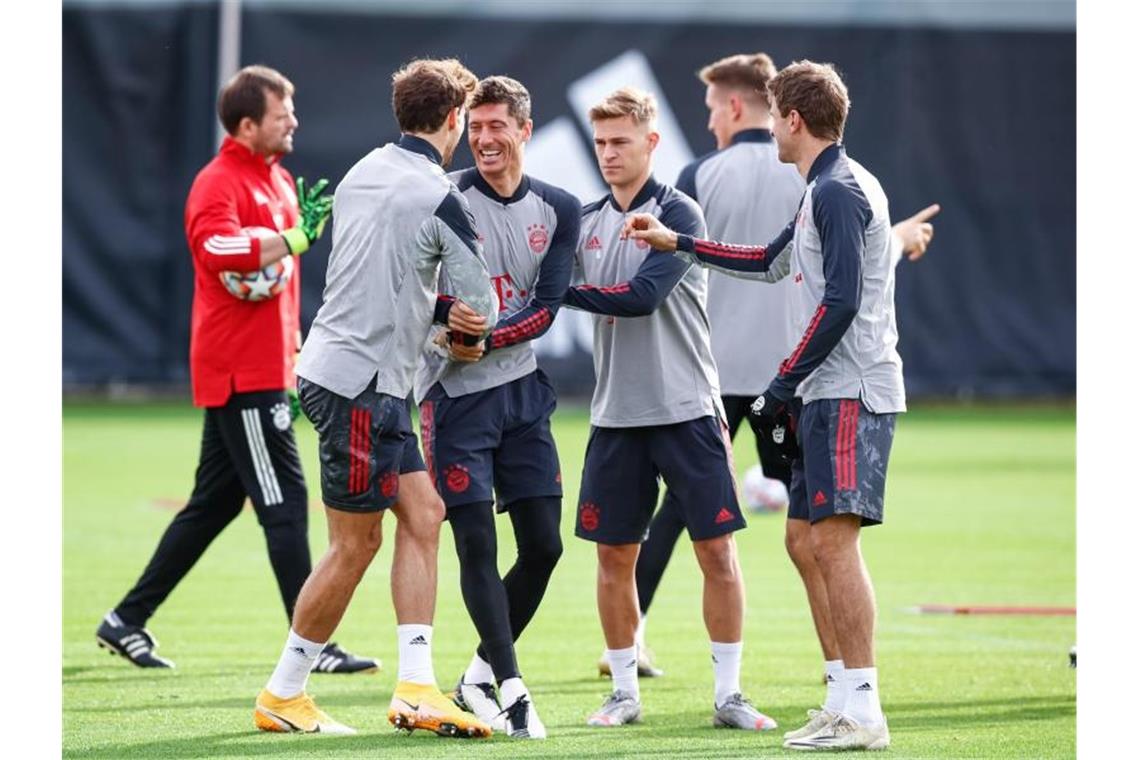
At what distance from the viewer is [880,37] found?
Result: 851 inches

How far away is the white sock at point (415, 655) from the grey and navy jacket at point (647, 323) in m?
0.99

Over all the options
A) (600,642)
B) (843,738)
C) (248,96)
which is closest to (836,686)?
(843,738)

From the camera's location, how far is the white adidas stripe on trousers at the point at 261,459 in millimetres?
7059

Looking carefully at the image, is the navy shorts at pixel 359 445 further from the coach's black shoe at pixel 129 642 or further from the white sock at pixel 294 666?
the coach's black shoe at pixel 129 642

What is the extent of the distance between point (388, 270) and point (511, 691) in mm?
1307

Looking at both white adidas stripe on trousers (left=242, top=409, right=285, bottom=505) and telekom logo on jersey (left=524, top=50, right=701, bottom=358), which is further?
telekom logo on jersey (left=524, top=50, right=701, bottom=358)

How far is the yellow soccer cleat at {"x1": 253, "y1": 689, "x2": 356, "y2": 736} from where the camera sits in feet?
18.5

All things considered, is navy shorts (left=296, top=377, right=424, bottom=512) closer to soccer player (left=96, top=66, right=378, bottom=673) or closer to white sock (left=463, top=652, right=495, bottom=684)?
white sock (left=463, top=652, right=495, bottom=684)

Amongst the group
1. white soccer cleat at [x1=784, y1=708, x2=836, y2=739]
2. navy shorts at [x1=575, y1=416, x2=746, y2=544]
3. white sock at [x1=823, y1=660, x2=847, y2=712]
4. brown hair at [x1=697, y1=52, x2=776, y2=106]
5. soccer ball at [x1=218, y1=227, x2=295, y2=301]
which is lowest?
white soccer cleat at [x1=784, y1=708, x2=836, y2=739]

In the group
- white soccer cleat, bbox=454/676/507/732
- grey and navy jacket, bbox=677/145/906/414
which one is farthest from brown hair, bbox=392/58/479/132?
white soccer cleat, bbox=454/676/507/732

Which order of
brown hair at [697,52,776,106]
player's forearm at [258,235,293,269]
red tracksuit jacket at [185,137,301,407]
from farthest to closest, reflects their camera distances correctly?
1. brown hair at [697,52,776,106]
2. red tracksuit jacket at [185,137,301,407]
3. player's forearm at [258,235,293,269]

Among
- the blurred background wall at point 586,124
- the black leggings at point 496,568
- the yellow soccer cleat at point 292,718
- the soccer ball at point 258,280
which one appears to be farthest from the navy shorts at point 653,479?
the blurred background wall at point 586,124

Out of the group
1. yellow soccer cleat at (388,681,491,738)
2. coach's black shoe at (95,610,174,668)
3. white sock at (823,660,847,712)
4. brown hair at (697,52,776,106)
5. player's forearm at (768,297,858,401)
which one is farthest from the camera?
brown hair at (697,52,776,106)

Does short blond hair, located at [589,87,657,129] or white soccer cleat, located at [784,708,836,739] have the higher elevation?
short blond hair, located at [589,87,657,129]
